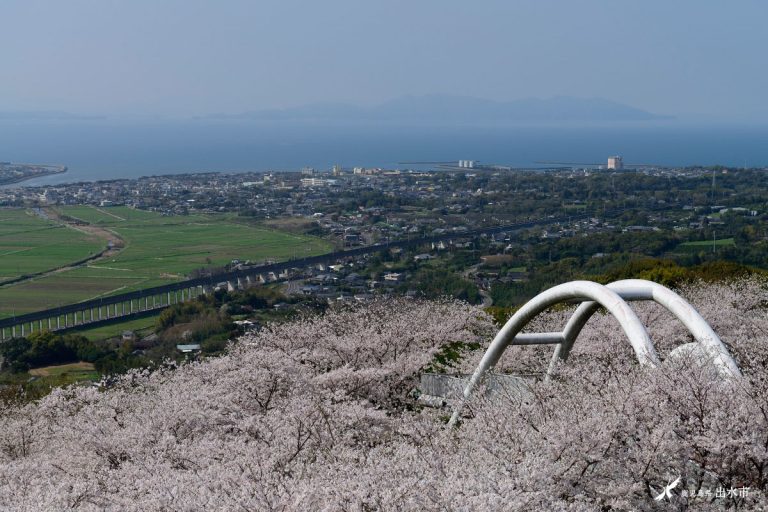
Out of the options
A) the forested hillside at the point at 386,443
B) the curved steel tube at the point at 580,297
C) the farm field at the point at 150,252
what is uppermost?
the curved steel tube at the point at 580,297

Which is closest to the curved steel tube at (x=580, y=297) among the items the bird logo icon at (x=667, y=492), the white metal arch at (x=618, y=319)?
the white metal arch at (x=618, y=319)

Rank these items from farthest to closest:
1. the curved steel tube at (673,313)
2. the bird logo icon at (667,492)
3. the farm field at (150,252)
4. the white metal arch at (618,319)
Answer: the farm field at (150,252), the white metal arch at (618,319), the curved steel tube at (673,313), the bird logo icon at (667,492)

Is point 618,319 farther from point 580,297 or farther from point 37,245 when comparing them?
point 37,245

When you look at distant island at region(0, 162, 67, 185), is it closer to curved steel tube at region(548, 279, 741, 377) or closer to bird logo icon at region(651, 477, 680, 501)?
curved steel tube at region(548, 279, 741, 377)

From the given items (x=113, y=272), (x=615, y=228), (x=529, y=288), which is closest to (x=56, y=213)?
(x=113, y=272)

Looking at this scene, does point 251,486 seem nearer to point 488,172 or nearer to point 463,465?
point 463,465

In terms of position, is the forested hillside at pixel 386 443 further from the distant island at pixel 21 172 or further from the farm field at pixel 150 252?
the distant island at pixel 21 172

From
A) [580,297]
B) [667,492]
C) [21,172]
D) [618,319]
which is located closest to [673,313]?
[618,319]
